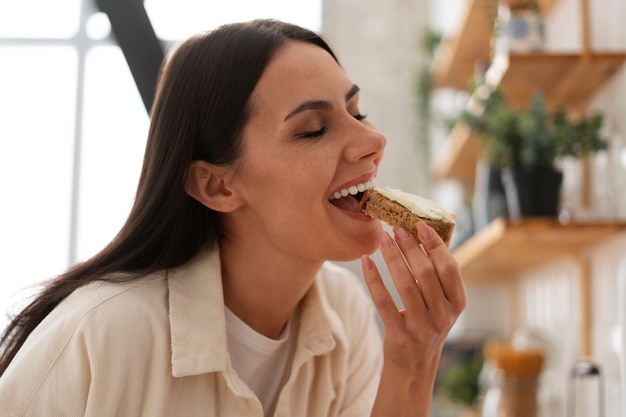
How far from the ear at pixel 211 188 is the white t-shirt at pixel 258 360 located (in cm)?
21

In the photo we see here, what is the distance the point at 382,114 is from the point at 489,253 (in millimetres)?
2371

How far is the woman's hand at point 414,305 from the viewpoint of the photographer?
1171 millimetres

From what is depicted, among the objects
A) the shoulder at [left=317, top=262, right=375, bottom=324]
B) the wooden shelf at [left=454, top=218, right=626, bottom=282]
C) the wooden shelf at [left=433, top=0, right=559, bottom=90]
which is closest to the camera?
the shoulder at [left=317, top=262, right=375, bottom=324]

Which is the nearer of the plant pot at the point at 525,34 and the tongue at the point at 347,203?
the tongue at the point at 347,203

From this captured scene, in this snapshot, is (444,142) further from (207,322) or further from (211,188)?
(207,322)

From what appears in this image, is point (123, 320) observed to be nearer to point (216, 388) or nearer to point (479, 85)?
point (216, 388)

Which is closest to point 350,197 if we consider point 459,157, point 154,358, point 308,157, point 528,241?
point 308,157

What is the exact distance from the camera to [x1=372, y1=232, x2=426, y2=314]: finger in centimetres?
119

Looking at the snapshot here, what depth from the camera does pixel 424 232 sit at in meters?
1.16

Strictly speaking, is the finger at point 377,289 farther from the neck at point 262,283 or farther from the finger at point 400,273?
the neck at point 262,283

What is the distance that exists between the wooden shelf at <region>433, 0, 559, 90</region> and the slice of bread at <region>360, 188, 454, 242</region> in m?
1.31

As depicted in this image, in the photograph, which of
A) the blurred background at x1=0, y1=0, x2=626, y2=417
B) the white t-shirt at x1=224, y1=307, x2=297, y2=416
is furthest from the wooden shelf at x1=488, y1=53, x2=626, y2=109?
the white t-shirt at x1=224, y1=307, x2=297, y2=416

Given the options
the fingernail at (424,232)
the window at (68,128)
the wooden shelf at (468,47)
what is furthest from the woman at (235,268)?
the window at (68,128)

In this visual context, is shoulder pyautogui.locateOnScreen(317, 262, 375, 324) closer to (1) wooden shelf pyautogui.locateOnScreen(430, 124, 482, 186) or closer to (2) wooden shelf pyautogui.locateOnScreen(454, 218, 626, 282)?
(2) wooden shelf pyautogui.locateOnScreen(454, 218, 626, 282)
